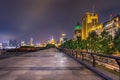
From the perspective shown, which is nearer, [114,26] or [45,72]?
[45,72]

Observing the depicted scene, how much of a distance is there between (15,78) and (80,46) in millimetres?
104344

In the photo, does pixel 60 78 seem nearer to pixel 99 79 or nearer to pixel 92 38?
pixel 99 79

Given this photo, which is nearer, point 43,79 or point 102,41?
point 43,79

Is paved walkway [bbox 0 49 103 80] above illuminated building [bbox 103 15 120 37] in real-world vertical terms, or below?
below

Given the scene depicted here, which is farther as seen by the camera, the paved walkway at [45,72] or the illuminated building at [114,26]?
the illuminated building at [114,26]

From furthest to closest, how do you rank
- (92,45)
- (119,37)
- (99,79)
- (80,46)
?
1. (80,46)
2. (92,45)
3. (119,37)
4. (99,79)

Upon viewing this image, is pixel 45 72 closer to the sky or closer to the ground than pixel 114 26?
closer to the ground

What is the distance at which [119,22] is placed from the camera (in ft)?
403

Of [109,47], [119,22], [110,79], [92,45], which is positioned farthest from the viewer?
[119,22]

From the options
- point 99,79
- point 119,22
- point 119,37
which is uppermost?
point 119,22

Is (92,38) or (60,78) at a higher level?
(92,38)

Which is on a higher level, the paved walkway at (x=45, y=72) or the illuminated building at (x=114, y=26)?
the illuminated building at (x=114, y=26)

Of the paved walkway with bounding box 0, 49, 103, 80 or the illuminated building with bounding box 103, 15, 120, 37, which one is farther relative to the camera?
the illuminated building with bounding box 103, 15, 120, 37

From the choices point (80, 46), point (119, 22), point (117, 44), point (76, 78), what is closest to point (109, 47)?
point (117, 44)
